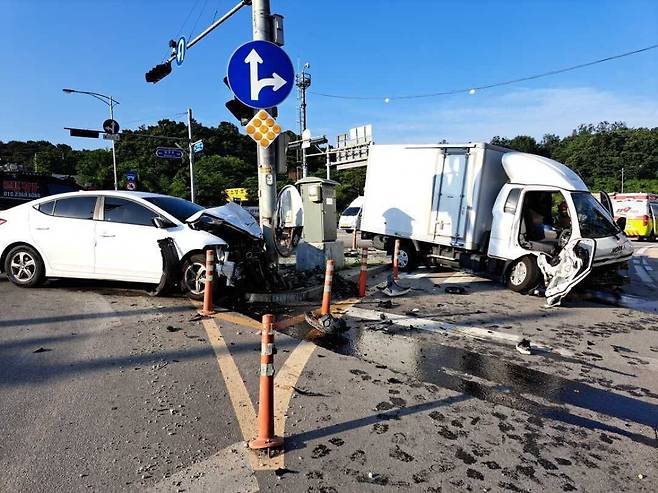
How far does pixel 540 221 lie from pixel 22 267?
980 centimetres

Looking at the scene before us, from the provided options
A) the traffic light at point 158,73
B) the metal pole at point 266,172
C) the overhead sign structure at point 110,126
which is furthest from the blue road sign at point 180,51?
the overhead sign structure at point 110,126

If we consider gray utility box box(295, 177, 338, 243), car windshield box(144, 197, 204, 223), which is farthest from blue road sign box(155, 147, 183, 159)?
car windshield box(144, 197, 204, 223)

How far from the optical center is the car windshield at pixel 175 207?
7.27m

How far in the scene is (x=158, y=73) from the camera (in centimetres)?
1430

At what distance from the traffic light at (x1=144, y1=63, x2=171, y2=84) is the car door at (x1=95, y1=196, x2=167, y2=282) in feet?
28.7

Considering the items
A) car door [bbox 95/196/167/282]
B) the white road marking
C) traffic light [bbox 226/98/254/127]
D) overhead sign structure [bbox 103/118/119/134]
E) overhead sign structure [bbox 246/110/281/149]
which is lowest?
the white road marking

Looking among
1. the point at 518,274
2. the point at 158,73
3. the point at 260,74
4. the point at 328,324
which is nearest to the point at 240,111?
the point at 260,74

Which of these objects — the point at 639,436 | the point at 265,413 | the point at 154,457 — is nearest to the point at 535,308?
the point at 639,436

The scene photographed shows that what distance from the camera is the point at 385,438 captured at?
3141 mm

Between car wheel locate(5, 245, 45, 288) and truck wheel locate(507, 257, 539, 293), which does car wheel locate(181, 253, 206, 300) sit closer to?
car wheel locate(5, 245, 45, 288)

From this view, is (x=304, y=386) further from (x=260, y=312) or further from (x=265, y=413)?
(x=260, y=312)

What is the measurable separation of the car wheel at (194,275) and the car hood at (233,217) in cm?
61

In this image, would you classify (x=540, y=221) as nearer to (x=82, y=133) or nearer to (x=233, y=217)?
(x=233, y=217)

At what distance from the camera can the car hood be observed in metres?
7.03
